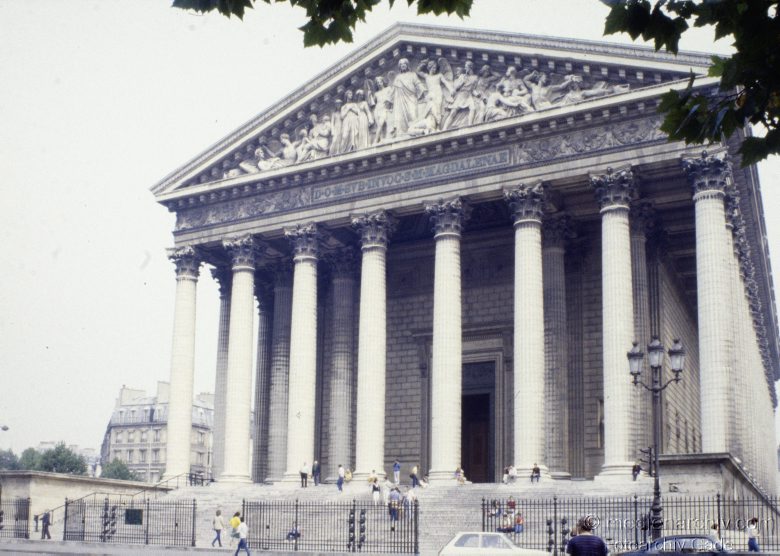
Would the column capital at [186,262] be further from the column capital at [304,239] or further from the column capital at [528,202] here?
the column capital at [528,202]

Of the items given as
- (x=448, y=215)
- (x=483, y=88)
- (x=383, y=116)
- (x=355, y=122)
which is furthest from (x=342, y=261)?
→ (x=483, y=88)

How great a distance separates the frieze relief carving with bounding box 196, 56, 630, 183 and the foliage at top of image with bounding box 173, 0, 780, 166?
97.6 feet

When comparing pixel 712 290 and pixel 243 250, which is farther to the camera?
pixel 243 250

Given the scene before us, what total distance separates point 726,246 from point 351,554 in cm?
1681

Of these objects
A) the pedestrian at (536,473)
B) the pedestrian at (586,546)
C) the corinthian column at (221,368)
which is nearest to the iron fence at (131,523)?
the corinthian column at (221,368)

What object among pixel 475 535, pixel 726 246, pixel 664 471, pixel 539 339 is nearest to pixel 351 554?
pixel 475 535

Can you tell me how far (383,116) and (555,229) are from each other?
8.14 metres

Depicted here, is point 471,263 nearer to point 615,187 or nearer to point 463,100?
point 463,100

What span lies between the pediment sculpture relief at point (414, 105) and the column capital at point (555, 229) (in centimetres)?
485

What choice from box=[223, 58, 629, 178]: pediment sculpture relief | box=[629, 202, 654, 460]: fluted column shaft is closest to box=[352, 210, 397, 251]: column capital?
box=[223, 58, 629, 178]: pediment sculpture relief

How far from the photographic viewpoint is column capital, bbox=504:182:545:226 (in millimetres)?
37969

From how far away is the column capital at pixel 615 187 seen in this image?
36281 mm

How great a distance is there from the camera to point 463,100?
131 feet

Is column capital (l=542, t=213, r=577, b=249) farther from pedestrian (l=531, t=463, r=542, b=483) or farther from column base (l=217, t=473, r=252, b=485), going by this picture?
column base (l=217, t=473, r=252, b=485)
